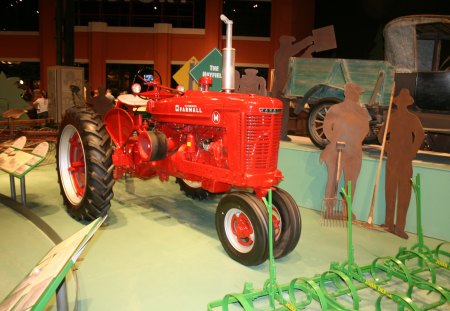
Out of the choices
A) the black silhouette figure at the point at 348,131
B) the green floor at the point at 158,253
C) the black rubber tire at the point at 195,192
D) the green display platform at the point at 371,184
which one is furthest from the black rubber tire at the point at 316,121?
the black rubber tire at the point at 195,192

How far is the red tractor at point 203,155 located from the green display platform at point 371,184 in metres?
1.44

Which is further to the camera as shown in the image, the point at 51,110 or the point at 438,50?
the point at 51,110

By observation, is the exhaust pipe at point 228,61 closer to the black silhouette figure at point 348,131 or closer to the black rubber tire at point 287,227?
the black rubber tire at point 287,227

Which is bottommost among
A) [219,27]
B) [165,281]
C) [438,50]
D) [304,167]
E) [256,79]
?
[165,281]

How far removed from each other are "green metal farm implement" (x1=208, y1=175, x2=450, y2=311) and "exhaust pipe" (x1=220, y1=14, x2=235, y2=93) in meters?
1.43

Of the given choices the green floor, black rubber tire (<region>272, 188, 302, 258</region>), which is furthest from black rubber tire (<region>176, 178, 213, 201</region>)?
black rubber tire (<region>272, 188, 302, 258</region>)

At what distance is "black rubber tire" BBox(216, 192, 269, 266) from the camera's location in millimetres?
3213

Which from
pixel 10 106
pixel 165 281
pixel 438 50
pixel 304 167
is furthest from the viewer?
pixel 10 106

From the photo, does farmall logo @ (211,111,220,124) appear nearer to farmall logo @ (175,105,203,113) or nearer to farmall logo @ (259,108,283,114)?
farmall logo @ (175,105,203,113)

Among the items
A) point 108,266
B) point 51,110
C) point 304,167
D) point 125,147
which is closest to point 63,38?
point 51,110

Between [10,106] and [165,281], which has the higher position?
[10,106]

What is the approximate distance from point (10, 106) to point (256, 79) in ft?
24.7

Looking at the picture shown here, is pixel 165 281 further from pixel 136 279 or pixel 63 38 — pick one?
pixel 63 38

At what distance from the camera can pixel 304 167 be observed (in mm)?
5258
